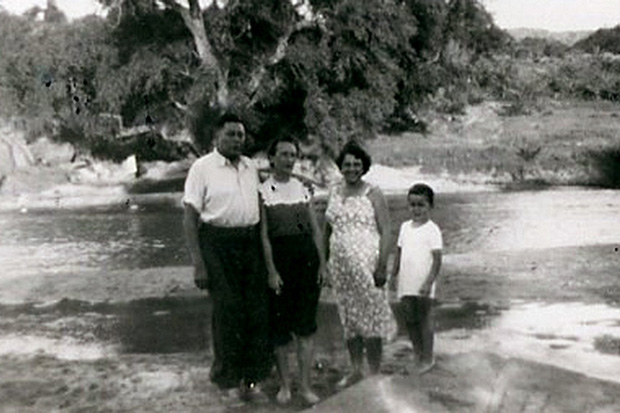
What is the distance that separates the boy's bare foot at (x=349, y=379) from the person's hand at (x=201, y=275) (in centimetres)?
81

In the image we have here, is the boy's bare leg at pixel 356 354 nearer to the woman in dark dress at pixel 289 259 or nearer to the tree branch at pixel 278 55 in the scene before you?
the woman in dark dress at pixel 289 259

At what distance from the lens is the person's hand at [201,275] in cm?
367

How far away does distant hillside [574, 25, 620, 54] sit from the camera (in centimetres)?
930

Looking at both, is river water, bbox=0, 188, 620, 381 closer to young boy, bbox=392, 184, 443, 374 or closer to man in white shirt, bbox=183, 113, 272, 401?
young boy, bbox=392, 184, 443, 374

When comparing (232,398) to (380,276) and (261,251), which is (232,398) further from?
(380,276)

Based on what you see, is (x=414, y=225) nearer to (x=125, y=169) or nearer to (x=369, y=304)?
(x=369, y=304)

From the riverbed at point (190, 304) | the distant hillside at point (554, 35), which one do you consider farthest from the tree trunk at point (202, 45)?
the distant hillside at point (554, 35)

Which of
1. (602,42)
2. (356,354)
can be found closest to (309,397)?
(356,354)

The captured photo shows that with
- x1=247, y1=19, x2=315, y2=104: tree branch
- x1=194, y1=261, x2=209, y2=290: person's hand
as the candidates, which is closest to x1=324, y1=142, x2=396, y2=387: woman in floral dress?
x1=194, y1=261, x2=209, y2=290: person's hand

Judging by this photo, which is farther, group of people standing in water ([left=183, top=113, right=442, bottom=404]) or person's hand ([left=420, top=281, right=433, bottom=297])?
person's hand ([left=420, top=281, right=433, bottom=297])

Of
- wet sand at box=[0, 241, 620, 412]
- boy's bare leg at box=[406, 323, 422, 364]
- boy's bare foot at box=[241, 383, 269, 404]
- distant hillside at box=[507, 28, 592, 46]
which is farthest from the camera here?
distant hillside at box=[507, 28, 592, 46]

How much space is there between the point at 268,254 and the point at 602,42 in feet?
23.4

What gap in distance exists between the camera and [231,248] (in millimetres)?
3676

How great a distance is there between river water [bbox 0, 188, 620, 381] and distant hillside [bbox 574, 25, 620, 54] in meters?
1.90
